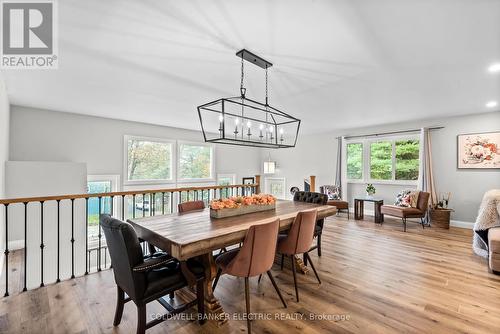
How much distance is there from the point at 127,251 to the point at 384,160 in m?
6.39

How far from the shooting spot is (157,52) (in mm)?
2371

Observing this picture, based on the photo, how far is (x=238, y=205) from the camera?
2701 millimetres

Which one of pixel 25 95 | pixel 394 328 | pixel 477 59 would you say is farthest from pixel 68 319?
pixel 477 59

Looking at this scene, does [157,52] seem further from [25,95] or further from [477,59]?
[477,59]

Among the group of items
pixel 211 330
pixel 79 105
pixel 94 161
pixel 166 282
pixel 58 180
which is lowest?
pixel 211 330

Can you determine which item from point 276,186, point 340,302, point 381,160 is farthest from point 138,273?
point 276,186

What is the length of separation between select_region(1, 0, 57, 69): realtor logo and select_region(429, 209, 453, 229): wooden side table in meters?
6.75

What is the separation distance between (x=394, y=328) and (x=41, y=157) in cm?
608

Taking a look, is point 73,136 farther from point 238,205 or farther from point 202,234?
point 202,234

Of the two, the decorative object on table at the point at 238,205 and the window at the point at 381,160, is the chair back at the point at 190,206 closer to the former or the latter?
the decorative object on table at the point at 238,205

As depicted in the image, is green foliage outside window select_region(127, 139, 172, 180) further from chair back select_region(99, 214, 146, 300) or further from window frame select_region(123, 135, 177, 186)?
chair back select_region(99, 214, 146, 300)

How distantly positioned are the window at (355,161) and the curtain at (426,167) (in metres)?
1.44

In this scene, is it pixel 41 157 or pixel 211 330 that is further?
pixel 41 157

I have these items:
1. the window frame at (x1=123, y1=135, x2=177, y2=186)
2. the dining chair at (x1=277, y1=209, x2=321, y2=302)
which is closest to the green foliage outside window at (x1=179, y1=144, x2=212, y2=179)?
the window frame at (x1=123, y1=135, x2=177, y2=186)
